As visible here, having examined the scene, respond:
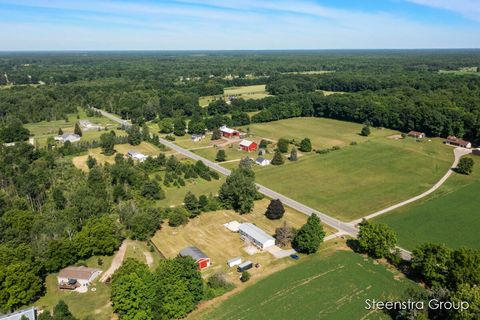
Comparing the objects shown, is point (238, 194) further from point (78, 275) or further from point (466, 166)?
point (466, 166)

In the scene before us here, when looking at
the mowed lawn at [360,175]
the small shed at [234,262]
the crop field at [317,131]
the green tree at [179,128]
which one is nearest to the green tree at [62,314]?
the small shed at [234,262]

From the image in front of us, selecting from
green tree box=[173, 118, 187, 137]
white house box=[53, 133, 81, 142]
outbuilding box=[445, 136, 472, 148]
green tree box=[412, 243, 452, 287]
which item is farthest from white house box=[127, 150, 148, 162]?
outbuilding box=[445, 136, 472, 148]

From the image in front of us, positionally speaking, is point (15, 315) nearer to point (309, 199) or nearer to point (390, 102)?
point (309, 199)

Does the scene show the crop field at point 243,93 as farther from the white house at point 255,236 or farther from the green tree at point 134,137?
the white house at point 255,236

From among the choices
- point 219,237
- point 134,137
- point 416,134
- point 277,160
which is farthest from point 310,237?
point 416,134

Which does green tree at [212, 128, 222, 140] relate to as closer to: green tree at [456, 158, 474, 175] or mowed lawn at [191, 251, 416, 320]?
green tree at [456, 158, 474, 175]

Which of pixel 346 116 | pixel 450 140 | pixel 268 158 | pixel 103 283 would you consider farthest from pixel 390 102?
pixel 103 283
